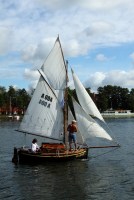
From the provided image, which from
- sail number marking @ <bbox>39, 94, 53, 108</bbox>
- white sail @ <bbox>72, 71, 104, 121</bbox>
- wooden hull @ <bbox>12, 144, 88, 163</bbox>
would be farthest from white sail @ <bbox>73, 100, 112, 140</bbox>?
sail number marking @ <bbox>39, 94, 53, 108</bbox>

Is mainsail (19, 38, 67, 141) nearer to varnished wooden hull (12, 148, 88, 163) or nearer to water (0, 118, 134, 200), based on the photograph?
varnished wooden hull (12, 148, 88, 163)

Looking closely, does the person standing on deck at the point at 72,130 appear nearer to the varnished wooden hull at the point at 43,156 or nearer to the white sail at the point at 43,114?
the varnished wooden hull at the point at 43,156

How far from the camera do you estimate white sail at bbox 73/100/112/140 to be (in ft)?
127

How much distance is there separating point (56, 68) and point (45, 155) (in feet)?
29.9

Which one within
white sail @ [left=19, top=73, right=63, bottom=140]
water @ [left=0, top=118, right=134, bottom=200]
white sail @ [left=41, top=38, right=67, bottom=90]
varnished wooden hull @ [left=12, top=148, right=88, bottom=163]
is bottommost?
water @ [left=0, top=118, right=134, bottom=200]

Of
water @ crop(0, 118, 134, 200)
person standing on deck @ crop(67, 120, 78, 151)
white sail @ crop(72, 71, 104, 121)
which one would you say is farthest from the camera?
person standing on deck @ crop(67, 120, 78, 151)

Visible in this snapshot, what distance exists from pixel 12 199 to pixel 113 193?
22.1 ft

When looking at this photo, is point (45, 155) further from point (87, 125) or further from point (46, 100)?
point (46, 100)

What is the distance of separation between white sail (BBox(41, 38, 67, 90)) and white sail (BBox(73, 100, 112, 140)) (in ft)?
9.07

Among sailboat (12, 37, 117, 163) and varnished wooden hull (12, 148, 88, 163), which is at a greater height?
sailboat (12, 37, 117, 163)

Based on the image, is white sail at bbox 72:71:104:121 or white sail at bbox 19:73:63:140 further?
white sail at bbox 19:73:63:140

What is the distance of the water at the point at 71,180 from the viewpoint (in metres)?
25.5

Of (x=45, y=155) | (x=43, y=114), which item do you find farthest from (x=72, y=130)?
(x=45, y=155)

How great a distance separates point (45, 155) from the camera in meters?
37.0
